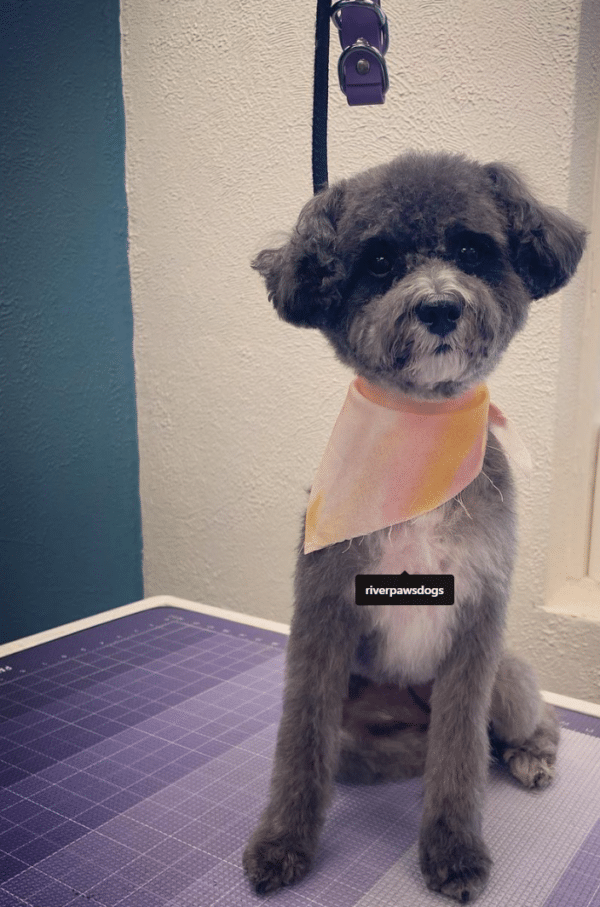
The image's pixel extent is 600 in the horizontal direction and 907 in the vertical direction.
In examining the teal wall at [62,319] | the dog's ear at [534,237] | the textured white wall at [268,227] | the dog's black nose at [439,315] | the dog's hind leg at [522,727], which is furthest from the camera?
the teal wall at [62,319]

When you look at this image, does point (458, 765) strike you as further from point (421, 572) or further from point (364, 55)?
point (364, 55)

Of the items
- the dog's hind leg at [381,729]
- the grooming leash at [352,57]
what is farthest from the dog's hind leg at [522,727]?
the grooming leash at [352,57]

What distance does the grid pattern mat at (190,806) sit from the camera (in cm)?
87

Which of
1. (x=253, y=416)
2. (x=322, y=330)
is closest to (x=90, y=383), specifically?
(x=253, y=416)

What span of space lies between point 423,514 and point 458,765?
0.32 meters

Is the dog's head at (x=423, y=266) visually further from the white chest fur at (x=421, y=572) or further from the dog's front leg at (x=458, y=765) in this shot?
the dog's front leg at (x=458, y=765)

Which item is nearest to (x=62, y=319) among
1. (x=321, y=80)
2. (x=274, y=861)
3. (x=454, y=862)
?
(x=321, y=80)

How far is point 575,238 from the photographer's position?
88 cm

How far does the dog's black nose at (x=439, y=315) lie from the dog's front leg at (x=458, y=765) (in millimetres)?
393

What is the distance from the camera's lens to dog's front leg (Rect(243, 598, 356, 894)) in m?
0.91

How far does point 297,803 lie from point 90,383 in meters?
1.47

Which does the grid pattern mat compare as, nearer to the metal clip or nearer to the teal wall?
the teal wall

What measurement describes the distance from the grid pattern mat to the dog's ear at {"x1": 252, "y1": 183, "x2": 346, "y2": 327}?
69cm

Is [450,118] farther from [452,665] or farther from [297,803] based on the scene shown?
[297,803]
